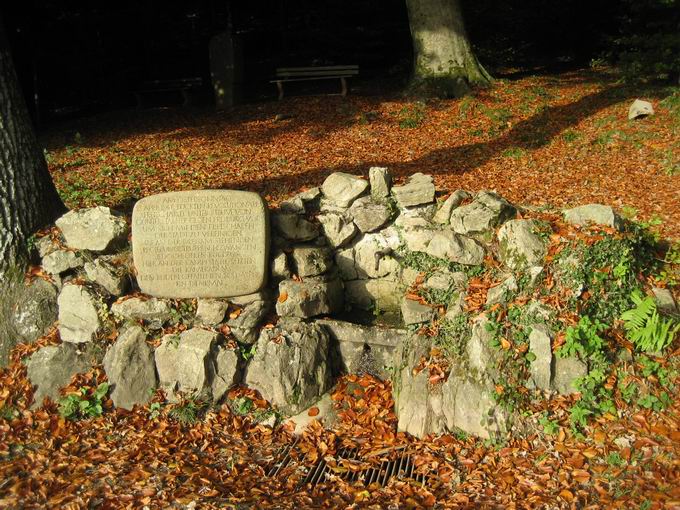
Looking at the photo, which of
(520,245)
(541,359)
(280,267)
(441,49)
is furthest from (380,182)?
(441,49)

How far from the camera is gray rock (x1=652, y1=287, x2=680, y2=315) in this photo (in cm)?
442

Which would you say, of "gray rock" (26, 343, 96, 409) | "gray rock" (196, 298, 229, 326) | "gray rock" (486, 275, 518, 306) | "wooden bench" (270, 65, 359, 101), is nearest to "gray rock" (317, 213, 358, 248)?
"gray rock" (196, 298, 229, 326)

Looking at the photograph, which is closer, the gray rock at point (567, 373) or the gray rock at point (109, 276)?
the gray rock at point (567, 373)

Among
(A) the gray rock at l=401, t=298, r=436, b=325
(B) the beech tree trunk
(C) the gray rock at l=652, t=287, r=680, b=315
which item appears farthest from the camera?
(B) the beech tree trunk

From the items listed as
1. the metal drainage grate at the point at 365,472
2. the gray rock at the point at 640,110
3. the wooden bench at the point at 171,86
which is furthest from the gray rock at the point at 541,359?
the wooden bench at the point at 171,86

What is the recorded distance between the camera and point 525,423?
404 centimetres

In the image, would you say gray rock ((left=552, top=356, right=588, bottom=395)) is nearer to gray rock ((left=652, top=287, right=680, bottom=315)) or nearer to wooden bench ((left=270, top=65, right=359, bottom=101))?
gray rock ((left=652, top=287, right=680, bottom=315))

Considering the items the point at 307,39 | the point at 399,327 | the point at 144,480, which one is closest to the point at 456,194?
the point at 399,327

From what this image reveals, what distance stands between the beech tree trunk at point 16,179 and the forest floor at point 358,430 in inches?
37.1

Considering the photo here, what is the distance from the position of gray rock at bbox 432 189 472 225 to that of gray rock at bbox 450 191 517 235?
69mm

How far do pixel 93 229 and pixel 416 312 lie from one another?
2972 millimetres

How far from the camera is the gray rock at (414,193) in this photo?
5406 mm

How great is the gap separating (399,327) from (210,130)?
21.1 ft

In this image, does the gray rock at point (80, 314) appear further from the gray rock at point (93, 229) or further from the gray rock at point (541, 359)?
the gray rock at point (541, 359)
